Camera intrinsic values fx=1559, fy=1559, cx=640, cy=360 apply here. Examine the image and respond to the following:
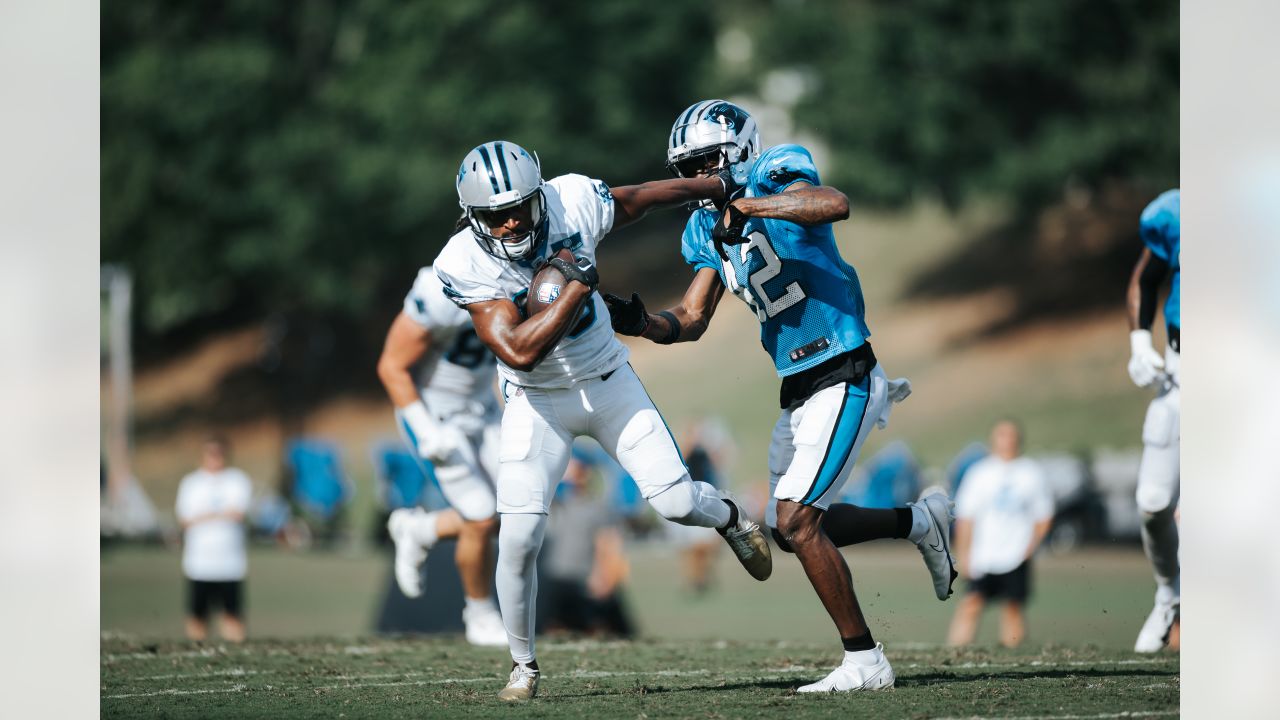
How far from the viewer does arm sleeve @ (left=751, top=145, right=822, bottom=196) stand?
5.52m

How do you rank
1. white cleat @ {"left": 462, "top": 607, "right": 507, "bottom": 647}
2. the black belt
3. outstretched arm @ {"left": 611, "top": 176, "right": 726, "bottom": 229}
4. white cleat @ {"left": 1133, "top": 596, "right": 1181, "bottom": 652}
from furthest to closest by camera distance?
white cleat @ {"left": 462, "top": 607, "right": 507, "bottom": 647}, white cleat @ {"left": 1133, "top": 596, "right": 1181, "bottom": 652}, outstretched arm @ {"left": 611, "top": 176, "right": 726, "bottom": 229}, the black belt

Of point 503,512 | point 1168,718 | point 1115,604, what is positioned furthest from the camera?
point 1115,604

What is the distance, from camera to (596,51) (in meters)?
28.6

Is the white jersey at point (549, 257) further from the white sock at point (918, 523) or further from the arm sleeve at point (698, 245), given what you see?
the white sock at point (918, 523)

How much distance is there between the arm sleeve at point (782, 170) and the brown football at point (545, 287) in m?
0.75

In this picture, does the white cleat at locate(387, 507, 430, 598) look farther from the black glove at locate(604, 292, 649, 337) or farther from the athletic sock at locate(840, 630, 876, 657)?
the athletic sock at locate(840, 630, 876, 657)

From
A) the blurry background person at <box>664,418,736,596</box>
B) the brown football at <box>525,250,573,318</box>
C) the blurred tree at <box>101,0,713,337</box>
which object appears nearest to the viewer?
the brown football at <box>525,250,573,318</box>

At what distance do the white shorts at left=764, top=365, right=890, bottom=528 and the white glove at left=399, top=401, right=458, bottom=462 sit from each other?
224 cm

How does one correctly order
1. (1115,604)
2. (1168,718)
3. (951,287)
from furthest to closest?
(951,287), (1115,604), (1168,718)

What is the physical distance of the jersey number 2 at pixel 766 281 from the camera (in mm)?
5773

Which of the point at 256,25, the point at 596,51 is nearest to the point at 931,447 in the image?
the point at 596,51

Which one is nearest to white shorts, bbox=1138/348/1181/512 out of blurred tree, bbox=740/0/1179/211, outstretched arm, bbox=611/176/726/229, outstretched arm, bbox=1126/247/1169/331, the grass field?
outstretched arm, bbox=1126/247/1169/331

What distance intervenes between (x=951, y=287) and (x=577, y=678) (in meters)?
22.4
